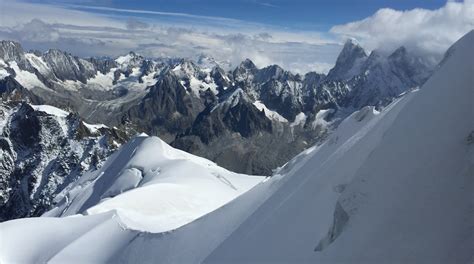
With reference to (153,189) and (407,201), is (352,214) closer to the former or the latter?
(407,201)

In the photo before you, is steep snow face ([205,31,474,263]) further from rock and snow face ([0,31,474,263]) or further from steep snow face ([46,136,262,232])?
steep snow face ([46,136,262,232])

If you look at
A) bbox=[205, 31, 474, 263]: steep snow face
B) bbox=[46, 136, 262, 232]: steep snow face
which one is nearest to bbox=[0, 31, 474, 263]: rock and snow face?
bbox=[205, 31, 474, 263]: steep snow face

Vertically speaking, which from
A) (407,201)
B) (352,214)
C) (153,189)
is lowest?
(153,189)

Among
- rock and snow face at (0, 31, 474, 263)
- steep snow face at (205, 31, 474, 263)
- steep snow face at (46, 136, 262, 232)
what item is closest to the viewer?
steep snow face at (205, 31, 474, 263)

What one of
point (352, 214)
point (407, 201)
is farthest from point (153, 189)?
point (407, 201)

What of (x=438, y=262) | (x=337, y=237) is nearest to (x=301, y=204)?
→ (x=337, y=237)

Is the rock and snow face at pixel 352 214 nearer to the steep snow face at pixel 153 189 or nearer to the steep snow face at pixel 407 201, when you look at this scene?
the steep snow face at pixel 407 201
